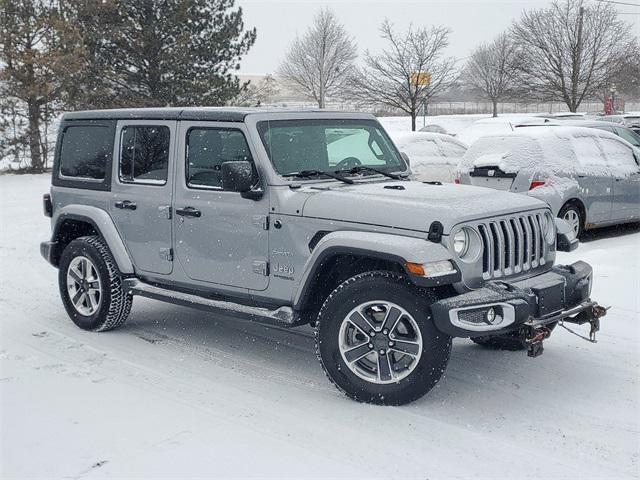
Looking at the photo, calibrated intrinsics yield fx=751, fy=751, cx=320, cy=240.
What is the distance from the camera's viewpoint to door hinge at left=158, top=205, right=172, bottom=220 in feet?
19.1

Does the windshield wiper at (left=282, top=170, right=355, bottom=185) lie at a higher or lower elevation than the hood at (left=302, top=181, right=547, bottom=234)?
higher

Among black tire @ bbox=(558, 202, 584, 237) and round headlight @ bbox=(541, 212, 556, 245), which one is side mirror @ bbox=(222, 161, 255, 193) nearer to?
round headlight @ bbox=(541, 212, 556, 245)

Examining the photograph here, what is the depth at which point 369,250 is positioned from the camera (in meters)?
4.57

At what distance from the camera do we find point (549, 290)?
4648 millimetres

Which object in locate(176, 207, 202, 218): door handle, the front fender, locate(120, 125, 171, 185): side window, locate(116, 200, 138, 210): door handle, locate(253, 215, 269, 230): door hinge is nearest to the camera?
locate(253, 215, 269, 230): door hinge

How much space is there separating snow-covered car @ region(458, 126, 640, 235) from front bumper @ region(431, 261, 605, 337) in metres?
5.30

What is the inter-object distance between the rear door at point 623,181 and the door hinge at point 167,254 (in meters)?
7.29

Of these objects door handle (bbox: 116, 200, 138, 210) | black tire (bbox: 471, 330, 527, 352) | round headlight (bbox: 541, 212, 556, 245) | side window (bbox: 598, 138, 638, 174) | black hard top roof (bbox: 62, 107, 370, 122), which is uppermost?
black hard top roof (bbox: 62, 107, 370, 122)

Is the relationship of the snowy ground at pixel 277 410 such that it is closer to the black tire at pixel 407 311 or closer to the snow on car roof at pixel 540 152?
the black tire at pixel 407 311

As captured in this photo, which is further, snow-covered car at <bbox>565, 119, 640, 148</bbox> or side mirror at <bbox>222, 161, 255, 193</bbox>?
snow-covered car at <bbox>565, 119, 640, 148</bbox>

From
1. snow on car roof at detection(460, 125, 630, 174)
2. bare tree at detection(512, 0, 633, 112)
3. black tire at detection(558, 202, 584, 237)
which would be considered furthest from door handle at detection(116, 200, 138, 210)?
bare tree at detection(512, 0, 633, 112)

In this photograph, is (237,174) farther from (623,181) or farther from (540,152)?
(623,181)

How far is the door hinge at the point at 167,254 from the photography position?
5.87 meters

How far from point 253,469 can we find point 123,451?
752 millimetres
